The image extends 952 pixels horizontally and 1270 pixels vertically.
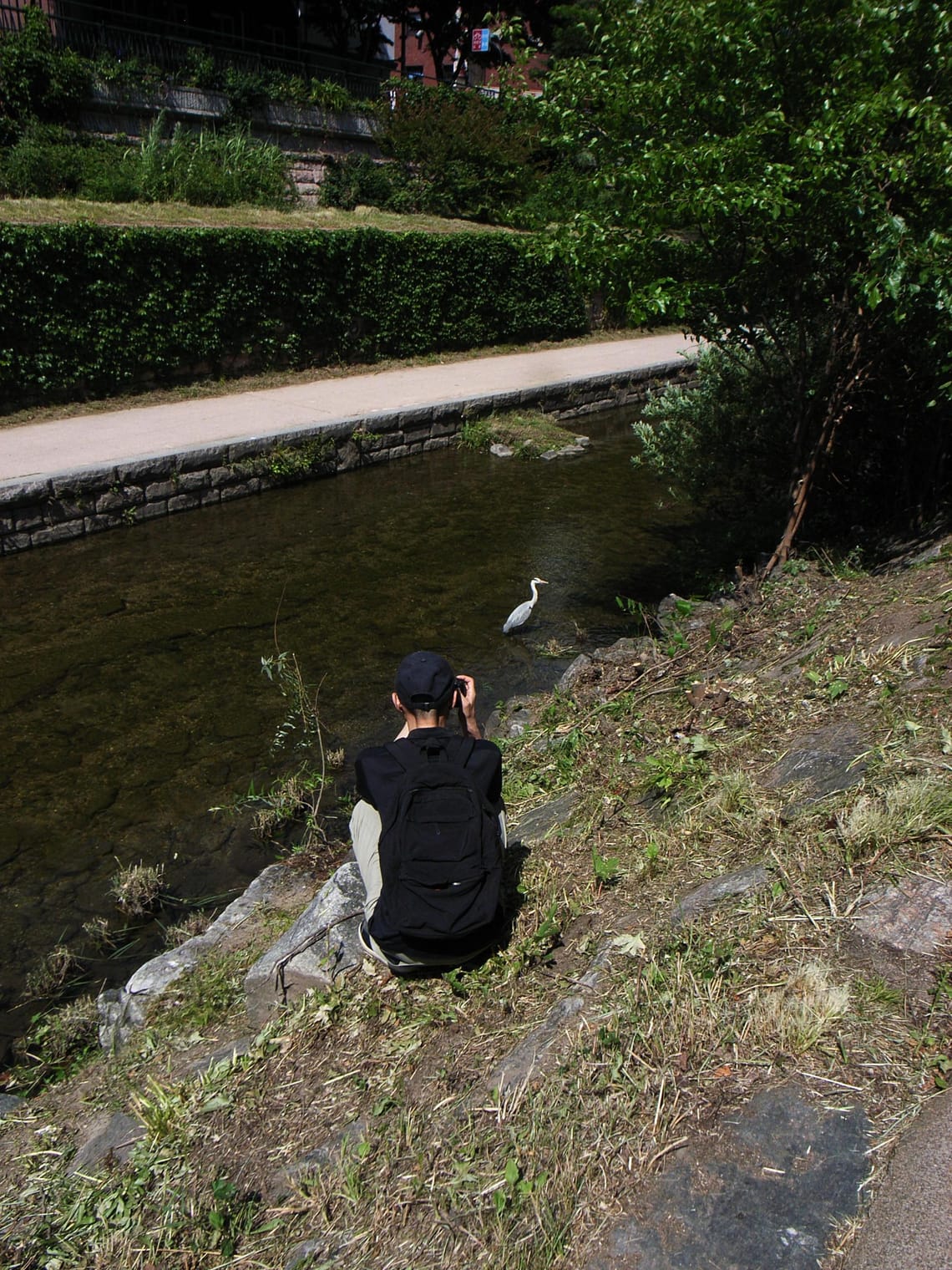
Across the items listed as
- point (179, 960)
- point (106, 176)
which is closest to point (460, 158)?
point (106, 176)

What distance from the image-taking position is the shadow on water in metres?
5.54

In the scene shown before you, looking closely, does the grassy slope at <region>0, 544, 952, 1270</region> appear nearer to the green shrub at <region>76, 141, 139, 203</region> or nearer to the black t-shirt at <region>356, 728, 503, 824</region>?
the black t-shirt at <region>356, 728, 503, 824</region>

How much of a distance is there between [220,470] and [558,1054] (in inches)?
358

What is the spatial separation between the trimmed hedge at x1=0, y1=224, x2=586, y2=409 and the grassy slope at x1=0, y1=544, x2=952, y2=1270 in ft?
24.4

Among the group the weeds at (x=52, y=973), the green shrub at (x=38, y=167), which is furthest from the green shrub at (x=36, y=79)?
the weeds at (x=52, y=973)

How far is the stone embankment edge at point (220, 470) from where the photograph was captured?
9.41 metres

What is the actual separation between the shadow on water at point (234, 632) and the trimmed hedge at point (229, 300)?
2.98 m

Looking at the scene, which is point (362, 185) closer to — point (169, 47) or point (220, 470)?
point (169, 47)

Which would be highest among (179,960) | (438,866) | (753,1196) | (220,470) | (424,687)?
(424,687)

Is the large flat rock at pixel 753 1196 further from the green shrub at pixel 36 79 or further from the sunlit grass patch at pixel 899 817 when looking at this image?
the green shrub at pixel 36 79

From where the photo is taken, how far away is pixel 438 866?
10.2 feet

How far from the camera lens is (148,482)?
404 inches

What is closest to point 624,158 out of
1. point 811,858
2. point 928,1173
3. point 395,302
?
point 811,858

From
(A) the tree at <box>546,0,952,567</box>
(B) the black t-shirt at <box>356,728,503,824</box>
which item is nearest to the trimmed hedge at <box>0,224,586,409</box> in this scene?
(A) the tree at <box>546,0,952,567</box>
